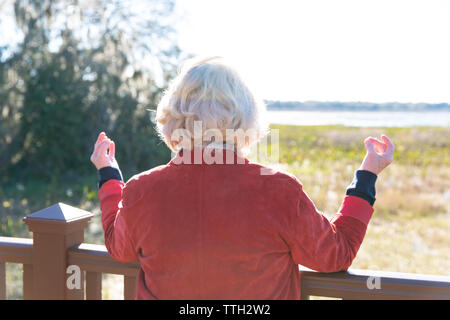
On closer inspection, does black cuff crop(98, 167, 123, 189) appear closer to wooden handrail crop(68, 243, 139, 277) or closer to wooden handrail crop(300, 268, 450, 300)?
wooden handrail crop(68, 243, 139, 277)

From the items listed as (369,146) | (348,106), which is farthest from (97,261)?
(348,106)

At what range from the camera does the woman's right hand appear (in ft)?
4.34

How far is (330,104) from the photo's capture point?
8453 millimetres

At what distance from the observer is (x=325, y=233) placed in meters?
1.16

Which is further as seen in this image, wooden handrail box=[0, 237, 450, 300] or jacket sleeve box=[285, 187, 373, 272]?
wooden handrail box=[0, 237, 450, 300]

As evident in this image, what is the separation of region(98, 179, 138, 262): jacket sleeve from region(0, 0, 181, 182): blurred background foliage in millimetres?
10346

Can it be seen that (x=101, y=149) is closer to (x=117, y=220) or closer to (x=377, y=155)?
(x=117, y=220)

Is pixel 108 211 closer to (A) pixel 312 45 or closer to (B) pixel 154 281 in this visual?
(B) pixel 154 281

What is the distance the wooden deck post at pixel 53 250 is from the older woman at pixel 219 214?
531mm

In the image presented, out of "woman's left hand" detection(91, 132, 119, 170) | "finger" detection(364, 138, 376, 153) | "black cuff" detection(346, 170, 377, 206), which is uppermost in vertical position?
"finger" detection(364, 138, 376, 153)

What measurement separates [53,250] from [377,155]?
1.18 meters

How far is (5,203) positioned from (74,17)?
478 cm

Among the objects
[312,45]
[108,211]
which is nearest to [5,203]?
[108,211]

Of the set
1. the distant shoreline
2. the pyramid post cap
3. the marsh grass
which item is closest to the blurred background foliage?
the marsh grass
